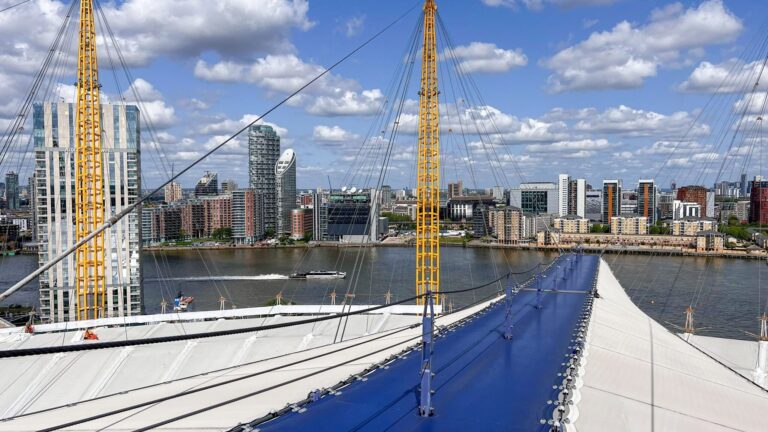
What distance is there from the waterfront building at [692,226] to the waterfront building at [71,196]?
2781cm

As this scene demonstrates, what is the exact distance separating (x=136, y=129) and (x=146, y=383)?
7.64 m

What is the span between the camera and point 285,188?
138ft

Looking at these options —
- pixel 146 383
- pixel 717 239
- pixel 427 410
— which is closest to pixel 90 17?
pixel 146 383

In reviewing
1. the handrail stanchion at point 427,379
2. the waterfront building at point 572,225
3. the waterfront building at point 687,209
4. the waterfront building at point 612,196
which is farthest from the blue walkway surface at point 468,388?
the waterfront building at point 612,196

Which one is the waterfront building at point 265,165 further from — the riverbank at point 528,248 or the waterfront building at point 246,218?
the riverbank at point 528,248

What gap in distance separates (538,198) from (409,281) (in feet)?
117

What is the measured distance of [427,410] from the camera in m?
1.75

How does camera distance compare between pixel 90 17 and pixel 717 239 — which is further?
pixel 717 239

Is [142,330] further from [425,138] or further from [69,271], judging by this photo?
[69,271]

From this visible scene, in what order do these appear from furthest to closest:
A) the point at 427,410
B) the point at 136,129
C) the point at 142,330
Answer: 1. the point at 136,129
2. the point at 142,330
3. the point at 427,410

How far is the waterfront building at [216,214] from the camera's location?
3878 cm

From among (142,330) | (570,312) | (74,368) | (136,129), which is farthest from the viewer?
(136,129)

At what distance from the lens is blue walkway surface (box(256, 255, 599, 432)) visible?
1692 millimetres

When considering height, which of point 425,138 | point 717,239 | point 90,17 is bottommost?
point 717,239
